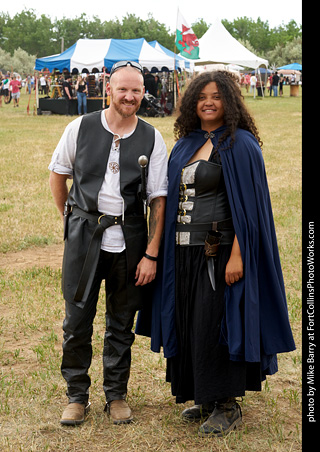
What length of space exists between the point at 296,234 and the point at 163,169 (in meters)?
4.76

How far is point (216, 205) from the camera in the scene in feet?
10.7

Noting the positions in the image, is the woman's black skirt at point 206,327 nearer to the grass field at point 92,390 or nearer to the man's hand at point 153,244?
the man's hand at point 153,244

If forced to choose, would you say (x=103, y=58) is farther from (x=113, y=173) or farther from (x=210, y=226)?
(x=210, y=226)

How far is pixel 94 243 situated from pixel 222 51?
34.8m

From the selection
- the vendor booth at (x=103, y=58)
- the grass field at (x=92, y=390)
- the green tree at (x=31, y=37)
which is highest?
the green tree at (x=31, y=37)

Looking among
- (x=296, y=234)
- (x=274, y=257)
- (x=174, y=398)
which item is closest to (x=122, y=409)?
(x=174, y=398)

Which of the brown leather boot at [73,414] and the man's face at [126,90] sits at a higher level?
the man's face at [126,90]

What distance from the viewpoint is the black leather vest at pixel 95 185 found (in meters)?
3.27

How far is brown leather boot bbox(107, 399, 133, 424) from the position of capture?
3.51 m

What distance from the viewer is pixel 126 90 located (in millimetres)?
3227

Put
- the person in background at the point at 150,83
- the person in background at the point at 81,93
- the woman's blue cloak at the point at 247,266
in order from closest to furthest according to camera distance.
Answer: the woman's blue cloak at the point at 247,266 < the person in background at the point at 81,93 < the person in background at the point at 150,83

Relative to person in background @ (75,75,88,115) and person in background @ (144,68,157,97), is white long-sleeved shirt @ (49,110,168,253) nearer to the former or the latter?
person in background @ (75,75,88,115)

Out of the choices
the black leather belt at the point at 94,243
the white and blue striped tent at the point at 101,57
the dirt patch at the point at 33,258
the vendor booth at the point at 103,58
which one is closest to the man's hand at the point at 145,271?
the black leather belt at the point at 94,243

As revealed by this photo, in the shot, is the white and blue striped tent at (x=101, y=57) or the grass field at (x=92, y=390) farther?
the white and blue striped tent at (x=101, y=57)
